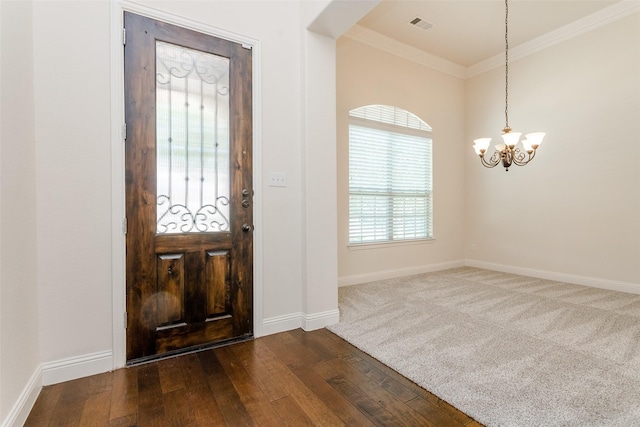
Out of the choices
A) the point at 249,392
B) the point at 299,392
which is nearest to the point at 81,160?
the point at 249,392

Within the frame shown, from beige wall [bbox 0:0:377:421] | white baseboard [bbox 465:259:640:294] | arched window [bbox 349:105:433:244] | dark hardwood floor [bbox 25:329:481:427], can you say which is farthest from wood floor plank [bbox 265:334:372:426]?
white baseboard [bbox 465:259:640:294]

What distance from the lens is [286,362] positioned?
2133 millimetres

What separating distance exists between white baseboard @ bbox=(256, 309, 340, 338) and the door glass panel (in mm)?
930

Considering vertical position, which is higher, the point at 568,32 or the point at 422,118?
the point at 568,32

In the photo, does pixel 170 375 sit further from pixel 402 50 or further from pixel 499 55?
pixel 499 55

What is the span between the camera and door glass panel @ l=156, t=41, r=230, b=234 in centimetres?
221

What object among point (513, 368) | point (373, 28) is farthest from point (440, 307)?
point (373, 28)

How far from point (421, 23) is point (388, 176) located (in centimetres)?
207

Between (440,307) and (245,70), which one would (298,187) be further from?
(440,307)

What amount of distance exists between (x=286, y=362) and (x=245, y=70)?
2.31m

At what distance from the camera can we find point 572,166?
413 centimetres

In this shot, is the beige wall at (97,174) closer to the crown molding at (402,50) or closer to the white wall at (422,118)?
the white wall at (422,118)

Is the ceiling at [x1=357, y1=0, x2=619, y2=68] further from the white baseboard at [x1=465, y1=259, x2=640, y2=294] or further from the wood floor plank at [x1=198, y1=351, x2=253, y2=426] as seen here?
the wood floor plank at [x1=198, y1=351, x2=253, y2=426]

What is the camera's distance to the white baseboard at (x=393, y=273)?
13.6ft
